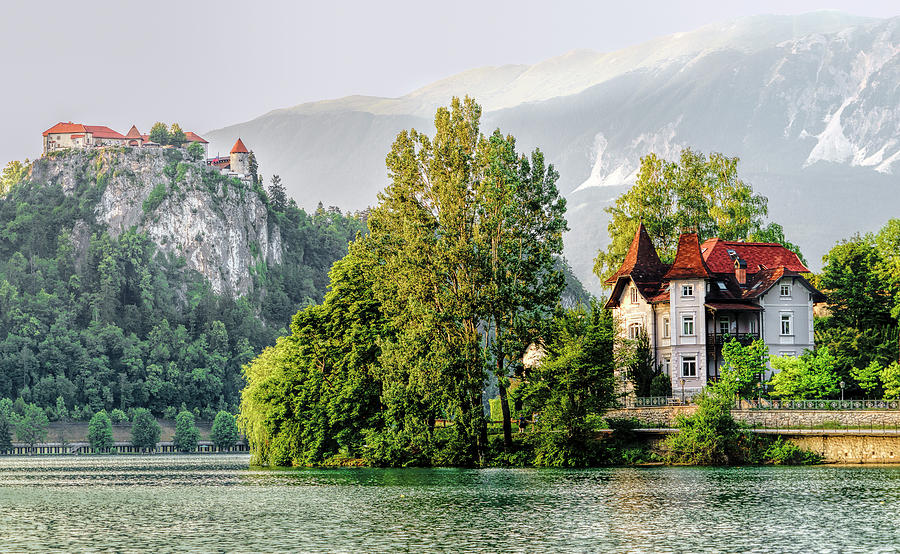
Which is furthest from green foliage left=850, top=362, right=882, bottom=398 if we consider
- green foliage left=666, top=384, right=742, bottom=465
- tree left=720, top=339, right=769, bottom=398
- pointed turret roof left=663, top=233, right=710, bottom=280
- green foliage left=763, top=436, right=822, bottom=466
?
green foliage left=666, top=384, right=742, bottom=465

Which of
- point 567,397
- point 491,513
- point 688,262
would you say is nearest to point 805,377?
point 688,262

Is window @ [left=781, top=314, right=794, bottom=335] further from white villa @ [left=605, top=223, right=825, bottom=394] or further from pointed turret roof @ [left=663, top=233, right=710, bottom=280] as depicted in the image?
pointed turret roof @ [left=663, top=233, right=710, bottom=280]

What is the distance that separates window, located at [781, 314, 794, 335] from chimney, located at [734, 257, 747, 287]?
3.73 metres

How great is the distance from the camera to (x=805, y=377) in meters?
80.8

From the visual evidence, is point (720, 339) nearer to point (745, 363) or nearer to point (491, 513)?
point (745, 363)

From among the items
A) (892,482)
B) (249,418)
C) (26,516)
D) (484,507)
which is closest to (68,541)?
(26,516)

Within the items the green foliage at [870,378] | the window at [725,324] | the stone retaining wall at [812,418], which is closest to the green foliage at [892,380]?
the green foliage at [870,378]

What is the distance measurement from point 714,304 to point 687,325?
8.11 feet

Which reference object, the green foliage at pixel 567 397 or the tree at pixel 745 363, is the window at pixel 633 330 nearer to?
the tree at pixel 745 363

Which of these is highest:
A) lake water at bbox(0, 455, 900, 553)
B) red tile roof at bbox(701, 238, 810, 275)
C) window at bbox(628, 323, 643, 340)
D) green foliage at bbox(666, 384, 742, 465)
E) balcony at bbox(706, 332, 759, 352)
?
red tile roof at bbox(701, 238, 810, 275)

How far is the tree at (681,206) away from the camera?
340 feet

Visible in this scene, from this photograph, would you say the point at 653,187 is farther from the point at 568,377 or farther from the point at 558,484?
the point at 558,484

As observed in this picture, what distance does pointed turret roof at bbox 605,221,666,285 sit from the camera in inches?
3762

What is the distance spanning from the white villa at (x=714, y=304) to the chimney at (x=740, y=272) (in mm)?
72
